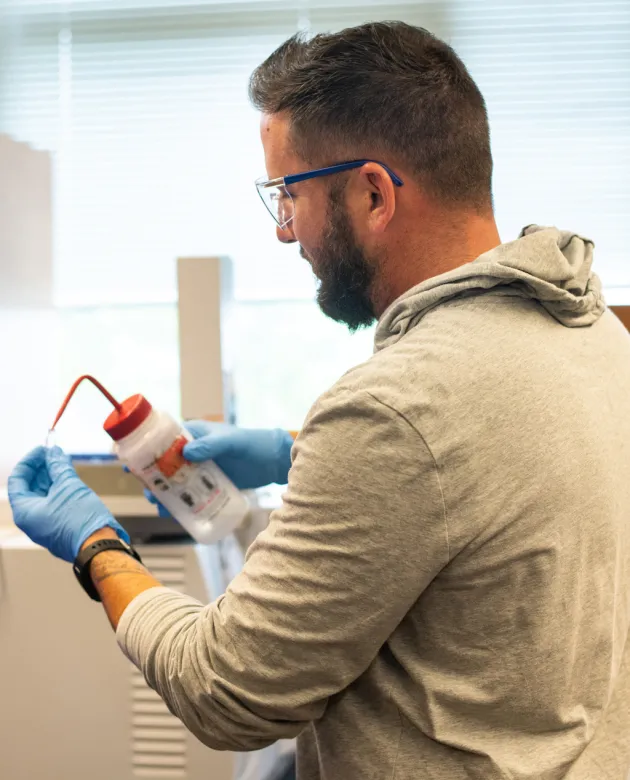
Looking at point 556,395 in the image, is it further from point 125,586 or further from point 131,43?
point 131,43

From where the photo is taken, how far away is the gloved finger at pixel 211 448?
120 centimetres

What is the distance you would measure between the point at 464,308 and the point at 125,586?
19.7 inches

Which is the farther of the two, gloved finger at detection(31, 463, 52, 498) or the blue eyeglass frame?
gloved finger at detection(31, 463, 52, 498)

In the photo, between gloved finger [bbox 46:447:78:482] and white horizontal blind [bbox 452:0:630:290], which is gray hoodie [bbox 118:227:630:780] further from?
white horizontal blind [bbox 452:0:630:290]

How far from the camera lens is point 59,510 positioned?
1092 mm

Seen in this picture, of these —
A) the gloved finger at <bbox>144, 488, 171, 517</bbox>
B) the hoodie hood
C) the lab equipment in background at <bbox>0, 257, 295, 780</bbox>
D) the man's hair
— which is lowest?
the lab equipment in background at <bbox>0, 257, 295, 780</bbox>

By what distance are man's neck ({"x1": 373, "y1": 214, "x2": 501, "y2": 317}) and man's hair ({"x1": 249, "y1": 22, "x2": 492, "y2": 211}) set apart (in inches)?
0.9

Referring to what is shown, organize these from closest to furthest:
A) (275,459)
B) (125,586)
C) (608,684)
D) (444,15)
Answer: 1. (608,684)
2. (125,586)
3. (275,459)
4. (444,15)

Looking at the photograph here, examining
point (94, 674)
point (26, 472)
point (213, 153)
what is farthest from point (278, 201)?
point (213, 153)

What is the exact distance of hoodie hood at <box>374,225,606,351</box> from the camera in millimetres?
736

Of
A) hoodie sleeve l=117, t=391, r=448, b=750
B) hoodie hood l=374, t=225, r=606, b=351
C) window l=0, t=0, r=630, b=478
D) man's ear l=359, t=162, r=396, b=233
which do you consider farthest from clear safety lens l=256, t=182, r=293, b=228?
window l=0, t=0, r=630, b=478

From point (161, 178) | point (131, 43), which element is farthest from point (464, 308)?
point (131, 43)

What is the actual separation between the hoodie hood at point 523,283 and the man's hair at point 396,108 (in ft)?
0.43

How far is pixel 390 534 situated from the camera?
2.22 feet
